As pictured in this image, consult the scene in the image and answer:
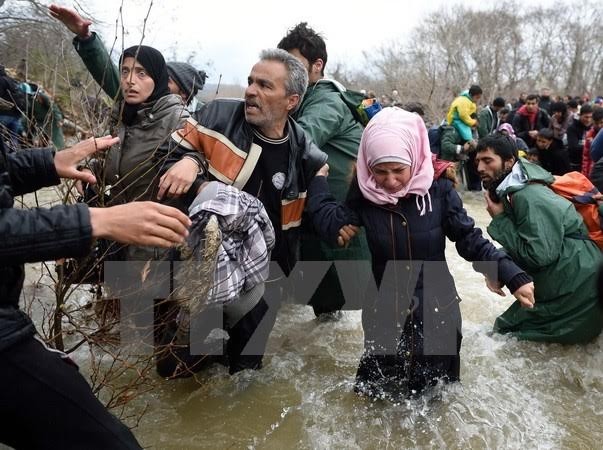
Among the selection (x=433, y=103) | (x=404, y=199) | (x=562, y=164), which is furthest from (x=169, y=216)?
(x=433, y=103)

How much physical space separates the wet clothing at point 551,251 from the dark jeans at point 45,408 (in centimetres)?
241

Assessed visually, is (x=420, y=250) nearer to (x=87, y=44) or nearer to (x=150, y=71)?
(x=150, y=71)

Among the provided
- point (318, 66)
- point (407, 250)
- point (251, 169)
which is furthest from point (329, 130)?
point (407, 250)

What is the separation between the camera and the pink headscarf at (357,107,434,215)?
2.29m

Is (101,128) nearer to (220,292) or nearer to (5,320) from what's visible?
(220,292)

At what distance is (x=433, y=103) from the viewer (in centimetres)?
1825

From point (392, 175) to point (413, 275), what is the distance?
51 cm

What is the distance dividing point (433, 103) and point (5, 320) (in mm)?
18347

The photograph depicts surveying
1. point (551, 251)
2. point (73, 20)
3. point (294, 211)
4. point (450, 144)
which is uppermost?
point (73, 20)

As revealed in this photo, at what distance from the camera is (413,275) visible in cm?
246

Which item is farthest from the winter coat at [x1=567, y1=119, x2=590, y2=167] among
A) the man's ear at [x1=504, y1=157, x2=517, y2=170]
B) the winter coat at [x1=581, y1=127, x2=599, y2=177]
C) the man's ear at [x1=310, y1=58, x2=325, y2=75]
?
the man's ear at [x1=310, y1=58, x2=325, y2=75]

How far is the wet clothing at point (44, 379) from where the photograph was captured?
50.0 inches

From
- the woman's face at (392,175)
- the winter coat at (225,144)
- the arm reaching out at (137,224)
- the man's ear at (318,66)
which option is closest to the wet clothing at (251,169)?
the winter coat at (225,144)

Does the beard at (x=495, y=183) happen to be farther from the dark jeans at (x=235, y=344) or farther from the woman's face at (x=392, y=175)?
the dark jeans at (x=235, y=344)
